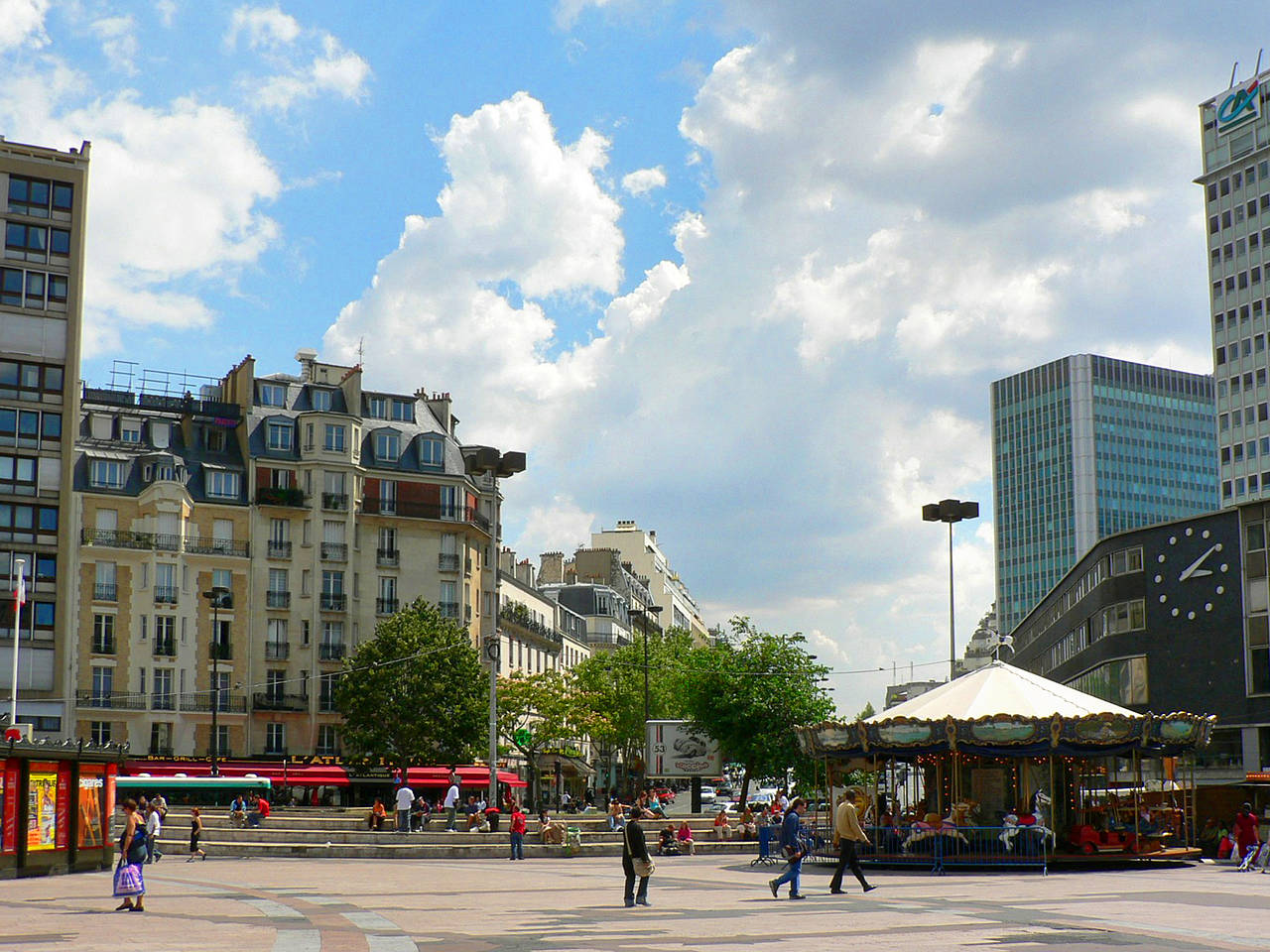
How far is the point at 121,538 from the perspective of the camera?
6844cm

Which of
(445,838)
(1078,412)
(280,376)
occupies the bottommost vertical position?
(445,838)

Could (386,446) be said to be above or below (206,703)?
above

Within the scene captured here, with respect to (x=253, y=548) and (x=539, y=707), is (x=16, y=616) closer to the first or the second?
(x=253, y=548)

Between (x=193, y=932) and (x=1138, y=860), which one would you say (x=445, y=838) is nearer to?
(x=1138, y=860)

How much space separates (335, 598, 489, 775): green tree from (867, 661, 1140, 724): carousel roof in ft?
109

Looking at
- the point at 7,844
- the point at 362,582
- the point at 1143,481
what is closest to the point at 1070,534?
the point at 1143,481

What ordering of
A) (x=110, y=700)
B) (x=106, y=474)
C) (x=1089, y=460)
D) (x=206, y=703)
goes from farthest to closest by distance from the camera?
(x=1089, y=460), (x=106, y=474), (x=206, y=703), (x=110, y=700)

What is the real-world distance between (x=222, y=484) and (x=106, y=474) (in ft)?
18.2

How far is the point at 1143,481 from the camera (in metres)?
176

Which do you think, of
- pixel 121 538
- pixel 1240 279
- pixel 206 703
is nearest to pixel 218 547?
pixel 121 538

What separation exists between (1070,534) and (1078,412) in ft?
49.0

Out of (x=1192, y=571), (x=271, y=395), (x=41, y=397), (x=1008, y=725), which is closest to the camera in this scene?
(x=1008, y=725)

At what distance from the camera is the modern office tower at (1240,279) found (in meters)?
114

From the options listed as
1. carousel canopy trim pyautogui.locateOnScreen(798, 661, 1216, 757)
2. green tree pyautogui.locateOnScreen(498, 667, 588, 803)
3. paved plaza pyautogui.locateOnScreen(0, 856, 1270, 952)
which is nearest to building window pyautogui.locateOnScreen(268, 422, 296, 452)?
green tree pyautogui.locateOnScreen(498, 667, 588, 803)
